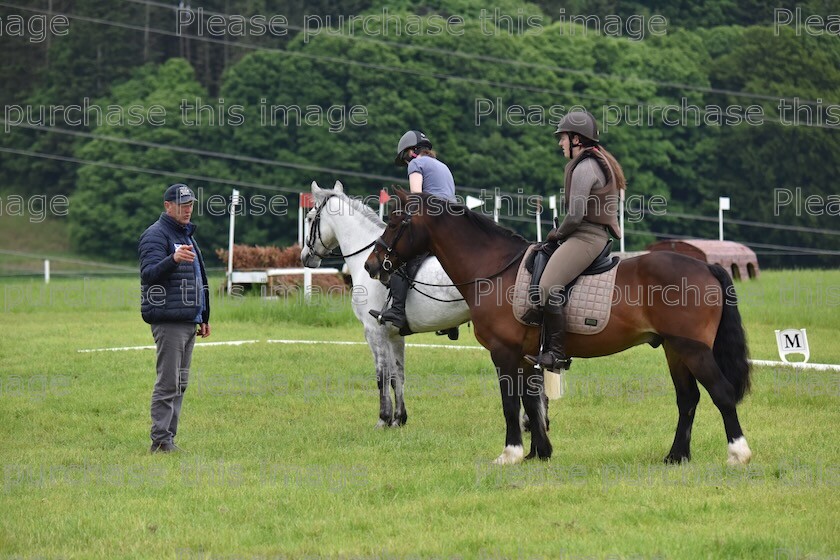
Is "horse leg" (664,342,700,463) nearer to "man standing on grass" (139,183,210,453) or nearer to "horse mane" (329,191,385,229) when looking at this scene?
"horse mane" (329,191,385,229)

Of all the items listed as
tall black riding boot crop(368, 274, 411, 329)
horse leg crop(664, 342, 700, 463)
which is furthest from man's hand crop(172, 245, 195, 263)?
horse leg crop(664, 342, 700, 463)

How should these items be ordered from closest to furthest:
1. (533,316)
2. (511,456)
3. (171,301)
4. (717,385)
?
1. (717,385)
2. (533,316)
3. (511,456)
4. (171,301)

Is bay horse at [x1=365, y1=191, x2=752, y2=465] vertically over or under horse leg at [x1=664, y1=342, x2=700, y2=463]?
over

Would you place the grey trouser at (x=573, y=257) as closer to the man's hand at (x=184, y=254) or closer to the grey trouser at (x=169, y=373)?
the man's hand at (x=184, y=254)

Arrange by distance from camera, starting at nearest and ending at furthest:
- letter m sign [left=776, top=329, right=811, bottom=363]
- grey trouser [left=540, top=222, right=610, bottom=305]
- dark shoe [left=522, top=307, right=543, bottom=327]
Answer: grey trouser [left=540, top=222, right=610, bottom=305], dark shoe [left=522, top=307, right=543, bottom=327], letter m sign [left=776, top=329, right=811, bottom=363]

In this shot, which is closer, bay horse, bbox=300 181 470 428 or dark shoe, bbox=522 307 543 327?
dark shoe, bbox=522 307 543 327

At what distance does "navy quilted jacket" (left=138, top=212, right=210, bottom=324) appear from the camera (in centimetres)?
980

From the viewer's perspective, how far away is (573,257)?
8.80 m

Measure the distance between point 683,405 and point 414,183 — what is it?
11.7 feet

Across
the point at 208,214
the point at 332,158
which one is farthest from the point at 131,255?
the point at 332,158

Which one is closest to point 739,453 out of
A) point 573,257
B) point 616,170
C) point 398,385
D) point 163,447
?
point 573,257

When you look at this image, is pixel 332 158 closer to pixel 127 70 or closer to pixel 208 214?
pixel 208 214

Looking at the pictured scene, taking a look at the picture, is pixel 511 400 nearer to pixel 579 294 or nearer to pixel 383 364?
pixel 579 294

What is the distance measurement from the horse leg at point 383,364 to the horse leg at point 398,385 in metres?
0.06
